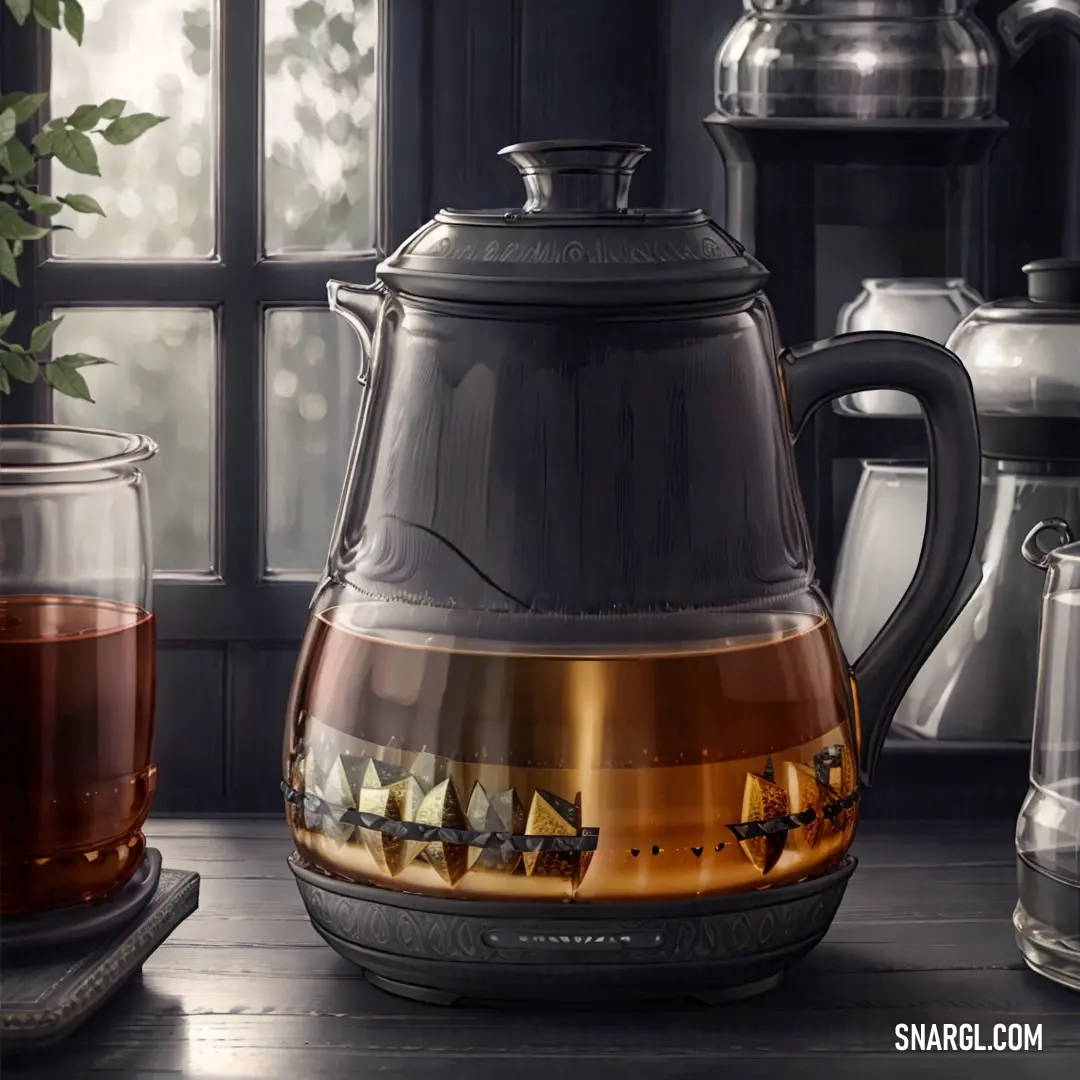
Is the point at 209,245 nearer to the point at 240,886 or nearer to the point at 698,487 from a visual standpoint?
the point at 240,886

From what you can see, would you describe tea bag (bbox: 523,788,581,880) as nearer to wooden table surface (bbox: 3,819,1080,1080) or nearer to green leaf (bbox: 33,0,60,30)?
wooden table surface (bbox: 3,819,1080,1080)

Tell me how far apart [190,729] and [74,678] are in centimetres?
44

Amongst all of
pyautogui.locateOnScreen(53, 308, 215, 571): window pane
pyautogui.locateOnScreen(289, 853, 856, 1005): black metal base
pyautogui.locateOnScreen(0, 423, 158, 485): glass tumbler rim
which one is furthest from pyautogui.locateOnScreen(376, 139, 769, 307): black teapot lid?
pyautogui.locateOnScreen(53, 308, 215, 571): window pane

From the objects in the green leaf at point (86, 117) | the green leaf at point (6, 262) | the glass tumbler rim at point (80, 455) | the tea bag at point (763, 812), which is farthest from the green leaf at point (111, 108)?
the tea bag at point (763, 812)

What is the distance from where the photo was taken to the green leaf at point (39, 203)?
1.08 meters

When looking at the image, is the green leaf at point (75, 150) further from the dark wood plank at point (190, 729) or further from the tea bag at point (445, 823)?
the tea bag at point (445, 823)

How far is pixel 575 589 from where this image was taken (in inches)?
27.0

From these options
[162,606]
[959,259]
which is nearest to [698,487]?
[959,259]

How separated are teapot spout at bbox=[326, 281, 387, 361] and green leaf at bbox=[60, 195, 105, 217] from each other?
0.36m

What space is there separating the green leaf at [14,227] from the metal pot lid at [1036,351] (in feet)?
2.07

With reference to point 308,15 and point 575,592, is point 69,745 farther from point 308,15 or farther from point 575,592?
point 308,15

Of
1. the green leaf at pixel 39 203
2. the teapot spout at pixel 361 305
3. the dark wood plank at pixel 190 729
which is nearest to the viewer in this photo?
the teapot spout at pixel 361 305

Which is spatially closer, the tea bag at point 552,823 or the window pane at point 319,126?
the tea bag at point 552,823

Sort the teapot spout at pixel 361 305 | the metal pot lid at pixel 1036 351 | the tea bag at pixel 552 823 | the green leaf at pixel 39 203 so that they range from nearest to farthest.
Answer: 1. the tea bag at pixel 552 823
2. the teapot spout at pixel 361 305
3. the metal pot lid at pixel 1036 351
4. the green leaf at pixel 39 203
